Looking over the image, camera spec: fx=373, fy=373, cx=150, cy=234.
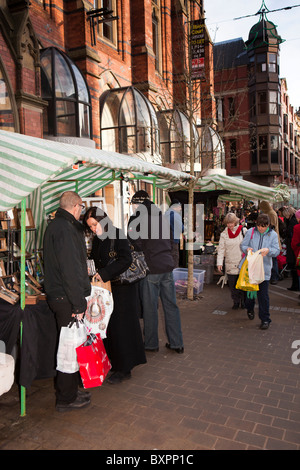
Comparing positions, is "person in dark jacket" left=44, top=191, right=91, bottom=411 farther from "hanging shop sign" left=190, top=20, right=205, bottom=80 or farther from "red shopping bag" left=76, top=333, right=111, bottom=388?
"hanging shop sign" left=190, top=20, right=205, bottom=80

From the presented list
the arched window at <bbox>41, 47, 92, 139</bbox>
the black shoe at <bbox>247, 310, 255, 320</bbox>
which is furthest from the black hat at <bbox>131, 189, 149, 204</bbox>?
the arched window at <bbox>41, 47, 92, 139</bbox>

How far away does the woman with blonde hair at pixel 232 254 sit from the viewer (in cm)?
743

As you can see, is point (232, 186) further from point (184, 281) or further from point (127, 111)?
point (127, 111)

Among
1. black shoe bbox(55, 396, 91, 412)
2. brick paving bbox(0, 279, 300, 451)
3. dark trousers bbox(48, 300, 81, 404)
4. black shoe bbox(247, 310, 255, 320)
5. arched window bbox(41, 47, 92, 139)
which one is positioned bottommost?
brick paving bbox(0, 279, 300, 451)

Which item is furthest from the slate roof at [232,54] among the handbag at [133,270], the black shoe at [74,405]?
the black shoe at [74,405]

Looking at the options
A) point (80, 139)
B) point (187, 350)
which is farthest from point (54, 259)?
point (80, 139)

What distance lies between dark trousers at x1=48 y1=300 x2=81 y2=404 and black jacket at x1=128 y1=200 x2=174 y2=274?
1.57 meters

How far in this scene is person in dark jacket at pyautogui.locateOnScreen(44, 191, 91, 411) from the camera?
354 centimetres

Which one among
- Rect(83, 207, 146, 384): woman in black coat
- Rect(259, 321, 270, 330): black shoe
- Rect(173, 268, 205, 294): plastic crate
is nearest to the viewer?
Rect(83, 207, 146, 384): woman in black coat

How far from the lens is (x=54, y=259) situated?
3631mm

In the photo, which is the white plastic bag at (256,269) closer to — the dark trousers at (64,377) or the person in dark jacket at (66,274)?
the person in dark jacket at (66,274)

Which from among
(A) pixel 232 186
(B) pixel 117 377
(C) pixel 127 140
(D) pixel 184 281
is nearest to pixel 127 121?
(C) pixel 127 140

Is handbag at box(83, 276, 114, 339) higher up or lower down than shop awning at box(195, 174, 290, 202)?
lower down

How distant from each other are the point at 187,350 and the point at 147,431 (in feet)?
6.71
